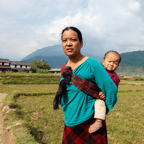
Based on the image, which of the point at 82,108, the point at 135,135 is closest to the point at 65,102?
the point at 82,108

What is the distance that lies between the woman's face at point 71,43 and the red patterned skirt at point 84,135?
0.94 meters

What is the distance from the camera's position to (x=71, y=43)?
1.67 m

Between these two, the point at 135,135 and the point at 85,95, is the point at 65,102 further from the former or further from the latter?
the point at 135,135

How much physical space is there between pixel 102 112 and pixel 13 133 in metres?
3.25

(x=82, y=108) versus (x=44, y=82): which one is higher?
(x=82, y=108)

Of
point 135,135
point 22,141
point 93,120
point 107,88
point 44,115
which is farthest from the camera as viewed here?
point 44,115

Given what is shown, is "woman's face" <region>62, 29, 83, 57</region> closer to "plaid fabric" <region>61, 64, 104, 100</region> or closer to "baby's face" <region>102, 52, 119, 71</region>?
"plaid fabric" <region>61, 64, 104, 100</region>

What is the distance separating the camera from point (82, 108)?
1643 mm

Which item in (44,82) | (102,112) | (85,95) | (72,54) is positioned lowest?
(44,82)

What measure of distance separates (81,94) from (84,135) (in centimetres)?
59

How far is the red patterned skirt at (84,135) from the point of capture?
168cm

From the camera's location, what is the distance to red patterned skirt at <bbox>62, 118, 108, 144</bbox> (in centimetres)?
168

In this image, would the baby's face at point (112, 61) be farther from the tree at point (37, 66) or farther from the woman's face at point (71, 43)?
the tree at point (37, 66)

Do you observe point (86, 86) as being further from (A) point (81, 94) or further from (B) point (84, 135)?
(B) point (84, 135)
